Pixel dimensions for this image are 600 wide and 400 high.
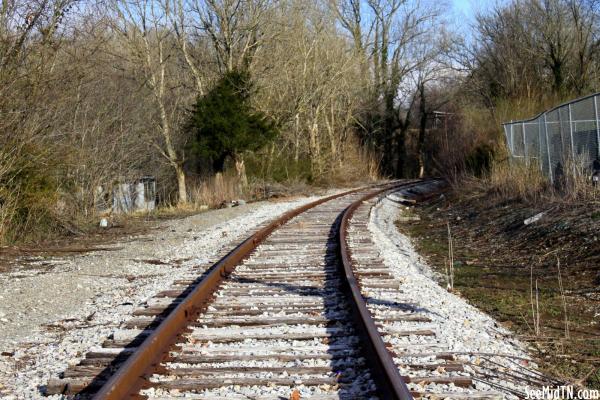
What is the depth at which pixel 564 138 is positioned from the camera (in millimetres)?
15984

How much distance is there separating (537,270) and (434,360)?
5.18 meters

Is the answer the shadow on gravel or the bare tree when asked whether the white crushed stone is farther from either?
the bare tree

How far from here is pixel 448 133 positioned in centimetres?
3312

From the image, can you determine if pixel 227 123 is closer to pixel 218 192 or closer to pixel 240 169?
pixel 240 169

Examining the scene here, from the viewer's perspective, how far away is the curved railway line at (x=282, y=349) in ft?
15.4

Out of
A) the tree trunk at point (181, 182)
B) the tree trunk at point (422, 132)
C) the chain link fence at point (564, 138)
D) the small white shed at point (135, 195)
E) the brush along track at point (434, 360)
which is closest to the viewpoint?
the brush along track at point (434, 360)

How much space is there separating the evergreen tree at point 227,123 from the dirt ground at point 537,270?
1396 centimetres

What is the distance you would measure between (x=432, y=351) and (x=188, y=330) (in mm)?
2194

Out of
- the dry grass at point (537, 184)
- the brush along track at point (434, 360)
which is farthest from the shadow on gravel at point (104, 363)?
the dry grass at point (537, 184)

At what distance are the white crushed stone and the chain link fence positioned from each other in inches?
172

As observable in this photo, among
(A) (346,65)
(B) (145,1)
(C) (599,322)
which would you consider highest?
(B) (145,1)

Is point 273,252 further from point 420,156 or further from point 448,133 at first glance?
point 420,156

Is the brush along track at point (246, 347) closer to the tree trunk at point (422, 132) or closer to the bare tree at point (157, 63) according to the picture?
the bare tree at point (157, 63)

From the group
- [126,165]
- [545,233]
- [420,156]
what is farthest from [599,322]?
[420,156]
